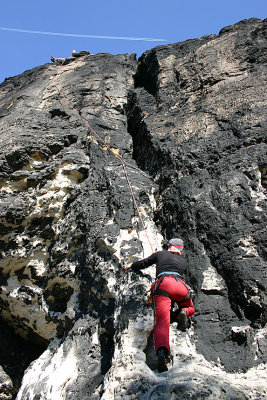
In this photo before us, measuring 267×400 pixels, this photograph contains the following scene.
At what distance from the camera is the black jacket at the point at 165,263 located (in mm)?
3857

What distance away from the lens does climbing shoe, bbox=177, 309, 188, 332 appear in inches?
142

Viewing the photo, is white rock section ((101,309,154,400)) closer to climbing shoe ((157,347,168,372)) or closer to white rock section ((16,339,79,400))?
climbing shoe ((157,347,168,372))

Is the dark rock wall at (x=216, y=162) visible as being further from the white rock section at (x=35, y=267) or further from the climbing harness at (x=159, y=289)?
the white rock section at (x=35, y=267)

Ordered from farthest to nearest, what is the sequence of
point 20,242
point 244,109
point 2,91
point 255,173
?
point 2,91 → point 244,109 → point 20,242 → point 255,173

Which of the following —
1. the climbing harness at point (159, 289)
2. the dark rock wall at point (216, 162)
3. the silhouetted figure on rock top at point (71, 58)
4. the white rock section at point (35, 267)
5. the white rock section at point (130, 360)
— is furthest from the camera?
the silhouetted figure on rock top at point (71, 58)

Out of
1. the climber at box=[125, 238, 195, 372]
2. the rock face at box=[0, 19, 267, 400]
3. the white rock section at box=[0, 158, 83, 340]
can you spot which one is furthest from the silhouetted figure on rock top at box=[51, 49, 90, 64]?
the climber at box=[125, 238, 195, 372]

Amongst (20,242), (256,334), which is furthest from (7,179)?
(256,334)

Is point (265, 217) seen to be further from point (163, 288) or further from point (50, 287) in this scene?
point (50, 287)

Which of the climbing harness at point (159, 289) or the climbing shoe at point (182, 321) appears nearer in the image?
the climbing harness at point (159, 289)

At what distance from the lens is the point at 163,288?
354cm

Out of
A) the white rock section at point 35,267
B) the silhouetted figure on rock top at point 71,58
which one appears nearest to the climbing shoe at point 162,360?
the white rock section at point 35,267

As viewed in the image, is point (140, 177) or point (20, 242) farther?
point (140, 177)

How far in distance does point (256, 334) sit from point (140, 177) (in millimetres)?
3292

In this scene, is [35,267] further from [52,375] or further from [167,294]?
[167,294]
